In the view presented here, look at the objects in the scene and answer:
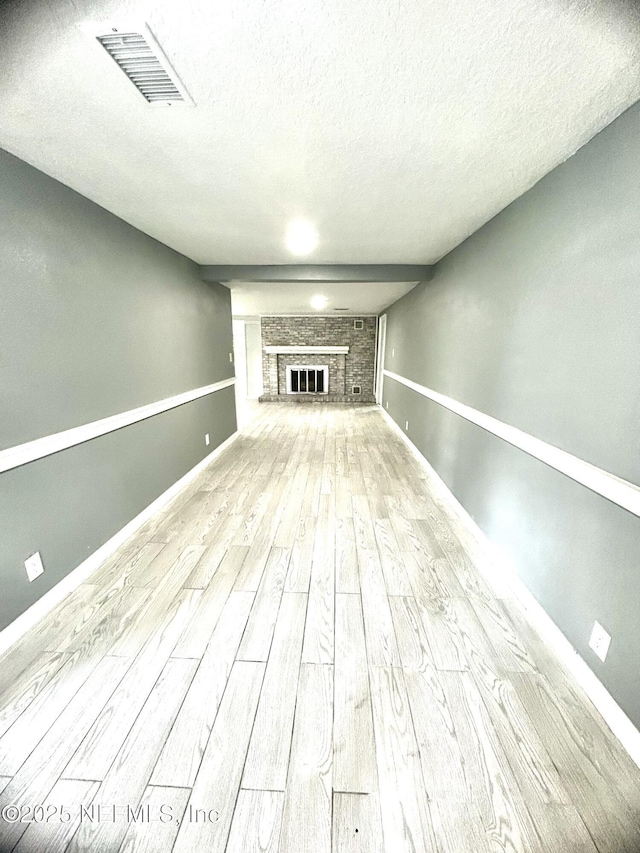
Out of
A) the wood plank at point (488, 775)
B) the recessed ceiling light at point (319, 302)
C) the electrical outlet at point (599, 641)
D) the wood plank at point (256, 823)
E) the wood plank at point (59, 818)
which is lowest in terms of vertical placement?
the wood plank at point (59, 818)

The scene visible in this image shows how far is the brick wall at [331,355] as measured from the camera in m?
7.94

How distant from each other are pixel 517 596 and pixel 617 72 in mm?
2143

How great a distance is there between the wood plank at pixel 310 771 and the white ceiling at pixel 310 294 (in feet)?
11.9

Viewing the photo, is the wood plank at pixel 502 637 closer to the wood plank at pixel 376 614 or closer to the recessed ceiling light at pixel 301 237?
the wood plank at pixel 376 614

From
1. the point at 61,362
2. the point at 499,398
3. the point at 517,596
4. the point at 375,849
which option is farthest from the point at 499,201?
the point at 375,849

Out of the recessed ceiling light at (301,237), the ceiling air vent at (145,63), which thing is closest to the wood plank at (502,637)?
the ceiling air vent at (145,63)

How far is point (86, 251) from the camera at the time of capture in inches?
73.8

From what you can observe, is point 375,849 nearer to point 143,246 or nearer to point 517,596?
point 517,596

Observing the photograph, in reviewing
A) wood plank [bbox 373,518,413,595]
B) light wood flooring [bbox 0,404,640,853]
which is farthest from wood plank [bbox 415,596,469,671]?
wood plank [bbox 373,518,413,595]

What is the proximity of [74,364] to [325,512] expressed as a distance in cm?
197

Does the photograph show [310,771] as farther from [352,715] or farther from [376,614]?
[376,614]

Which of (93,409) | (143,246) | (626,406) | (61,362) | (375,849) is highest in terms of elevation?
(143,246)

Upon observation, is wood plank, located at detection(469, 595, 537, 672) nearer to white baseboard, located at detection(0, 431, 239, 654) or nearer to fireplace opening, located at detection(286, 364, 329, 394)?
white baseboard, located at detection(0, 431, 239, 654)

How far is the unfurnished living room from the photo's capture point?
0.91m
